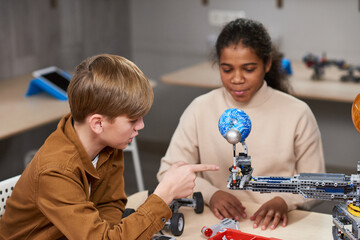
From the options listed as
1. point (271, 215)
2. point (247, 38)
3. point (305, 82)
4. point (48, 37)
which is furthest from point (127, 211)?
point (48, 37)

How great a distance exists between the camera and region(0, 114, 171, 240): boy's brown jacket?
1.31 metres

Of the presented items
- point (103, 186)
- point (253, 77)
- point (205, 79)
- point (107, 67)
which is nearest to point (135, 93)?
point (107, 67)

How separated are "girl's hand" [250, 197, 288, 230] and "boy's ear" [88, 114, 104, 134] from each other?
53 centimetres

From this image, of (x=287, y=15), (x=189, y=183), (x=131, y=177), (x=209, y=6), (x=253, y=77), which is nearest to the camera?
(x=189, y=183)

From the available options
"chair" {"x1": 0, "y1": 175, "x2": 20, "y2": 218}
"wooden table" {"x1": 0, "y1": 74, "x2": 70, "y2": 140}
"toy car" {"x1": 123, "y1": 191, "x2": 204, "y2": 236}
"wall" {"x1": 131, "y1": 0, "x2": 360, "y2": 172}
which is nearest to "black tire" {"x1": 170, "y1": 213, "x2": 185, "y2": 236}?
"toy car" {"x1": 123, "y1": 191, "x2": 204, "y2": 236}

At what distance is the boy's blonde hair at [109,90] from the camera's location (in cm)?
135

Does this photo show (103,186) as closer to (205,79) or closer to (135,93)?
(135,93)

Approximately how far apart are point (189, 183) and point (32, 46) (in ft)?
9.72

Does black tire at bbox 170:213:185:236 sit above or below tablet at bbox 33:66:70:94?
below

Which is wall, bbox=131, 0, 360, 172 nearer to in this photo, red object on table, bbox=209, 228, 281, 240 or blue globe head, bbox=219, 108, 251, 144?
red object on table, bbox=209, 228, 281, 240

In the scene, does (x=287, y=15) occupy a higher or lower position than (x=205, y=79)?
higher

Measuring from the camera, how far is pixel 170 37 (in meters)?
4.80

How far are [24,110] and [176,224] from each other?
1788mm

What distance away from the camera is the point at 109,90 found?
1352 millimetres
